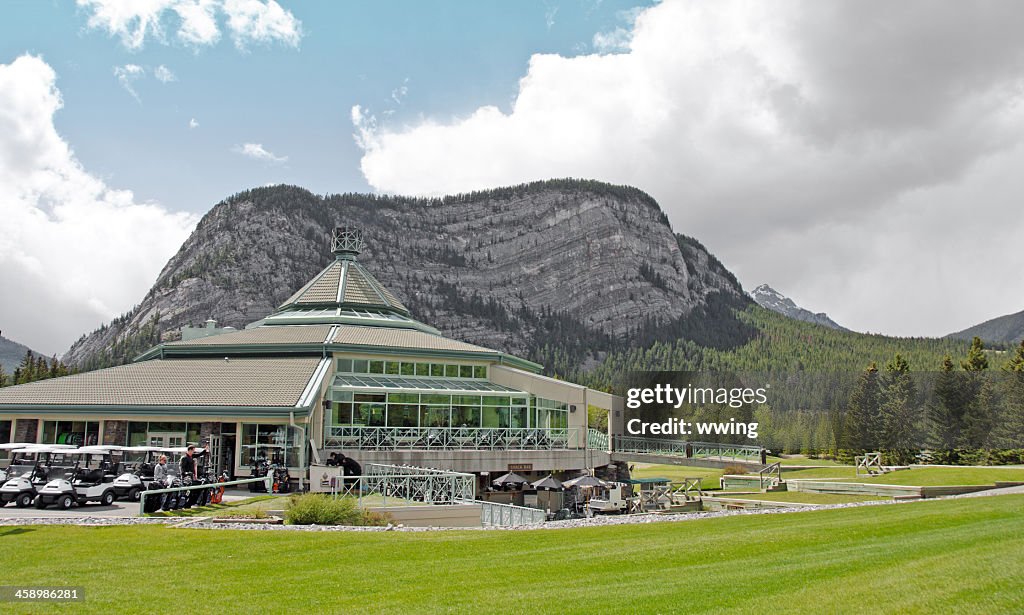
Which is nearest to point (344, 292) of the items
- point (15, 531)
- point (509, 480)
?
point (509, 480)

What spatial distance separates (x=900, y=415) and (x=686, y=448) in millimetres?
19713

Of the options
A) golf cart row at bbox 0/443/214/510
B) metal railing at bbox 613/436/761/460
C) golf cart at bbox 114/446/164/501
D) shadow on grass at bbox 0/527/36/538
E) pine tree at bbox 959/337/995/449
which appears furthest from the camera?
pine tree at bbox 959/337/995/449

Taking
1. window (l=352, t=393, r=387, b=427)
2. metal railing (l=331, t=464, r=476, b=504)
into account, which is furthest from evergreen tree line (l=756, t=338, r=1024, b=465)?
metal railing (l=331, t=464, r=476, b=504)

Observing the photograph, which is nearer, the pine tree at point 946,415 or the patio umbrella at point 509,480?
the patio umbrella at point 509,480

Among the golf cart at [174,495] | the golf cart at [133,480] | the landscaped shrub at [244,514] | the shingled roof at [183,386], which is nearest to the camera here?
the landscaped shrub at [244,514]

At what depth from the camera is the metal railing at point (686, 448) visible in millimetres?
52188

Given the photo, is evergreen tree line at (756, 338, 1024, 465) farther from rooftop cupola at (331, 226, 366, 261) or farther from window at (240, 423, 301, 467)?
window at (240, 423, 301, 467)

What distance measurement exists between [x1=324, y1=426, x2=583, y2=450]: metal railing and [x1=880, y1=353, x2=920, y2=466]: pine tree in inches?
1318

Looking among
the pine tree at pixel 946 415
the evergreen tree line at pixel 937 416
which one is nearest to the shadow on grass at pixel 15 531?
the evergreen tree line at pixel 937 416

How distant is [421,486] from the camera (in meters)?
25.9

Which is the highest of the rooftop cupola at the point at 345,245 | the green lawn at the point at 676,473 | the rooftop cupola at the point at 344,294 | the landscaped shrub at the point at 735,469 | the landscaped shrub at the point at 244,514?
the rooftop cupola at the point at 345,245

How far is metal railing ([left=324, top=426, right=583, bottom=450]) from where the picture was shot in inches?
1410

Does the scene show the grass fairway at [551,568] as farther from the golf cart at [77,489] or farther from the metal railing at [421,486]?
the metal railing at [421,486]

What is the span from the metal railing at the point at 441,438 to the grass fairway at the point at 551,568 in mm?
18804
